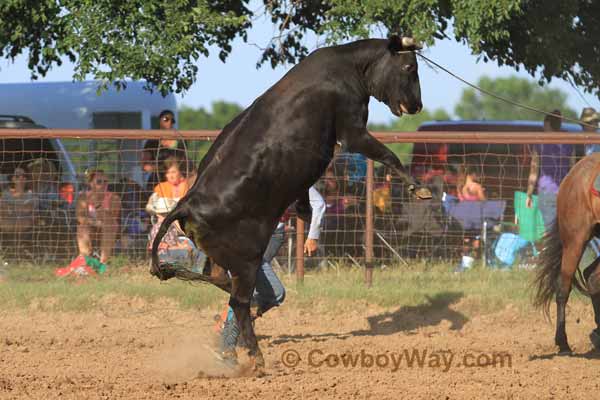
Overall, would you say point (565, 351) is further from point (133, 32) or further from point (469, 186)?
point (133, 32)

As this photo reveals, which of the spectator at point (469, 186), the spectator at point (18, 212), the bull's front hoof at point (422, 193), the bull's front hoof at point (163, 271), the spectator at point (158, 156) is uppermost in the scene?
the spectator at point (158, 156)

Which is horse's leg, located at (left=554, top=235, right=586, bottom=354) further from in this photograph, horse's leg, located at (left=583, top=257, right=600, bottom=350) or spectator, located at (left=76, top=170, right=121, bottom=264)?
spectator, located at (left=76, top=170, right=121, bottom=264)

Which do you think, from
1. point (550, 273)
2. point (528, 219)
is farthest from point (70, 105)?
point (550, 273)

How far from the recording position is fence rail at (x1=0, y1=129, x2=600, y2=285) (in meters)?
10.6

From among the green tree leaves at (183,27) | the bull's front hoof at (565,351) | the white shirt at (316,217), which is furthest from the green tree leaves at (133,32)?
the bull's front hoof at (565,351)

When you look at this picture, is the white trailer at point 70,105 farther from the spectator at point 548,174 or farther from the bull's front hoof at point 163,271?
the bull's front hoof at point 163,271

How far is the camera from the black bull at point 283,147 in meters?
6.58

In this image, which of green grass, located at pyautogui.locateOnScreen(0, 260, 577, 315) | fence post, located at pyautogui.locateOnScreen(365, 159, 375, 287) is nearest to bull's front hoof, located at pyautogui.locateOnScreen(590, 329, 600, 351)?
green grass, located at pyautogui.locateOnScreen(0, 260, 577, 315)

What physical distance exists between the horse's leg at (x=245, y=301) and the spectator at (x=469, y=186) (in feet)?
18.4

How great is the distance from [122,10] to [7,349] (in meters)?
5.02

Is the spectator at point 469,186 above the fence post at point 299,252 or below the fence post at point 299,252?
above

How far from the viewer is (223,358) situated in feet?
23.2

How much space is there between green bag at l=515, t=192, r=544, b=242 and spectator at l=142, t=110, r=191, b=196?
389 cm

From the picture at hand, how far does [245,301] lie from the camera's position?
6.76 meters
